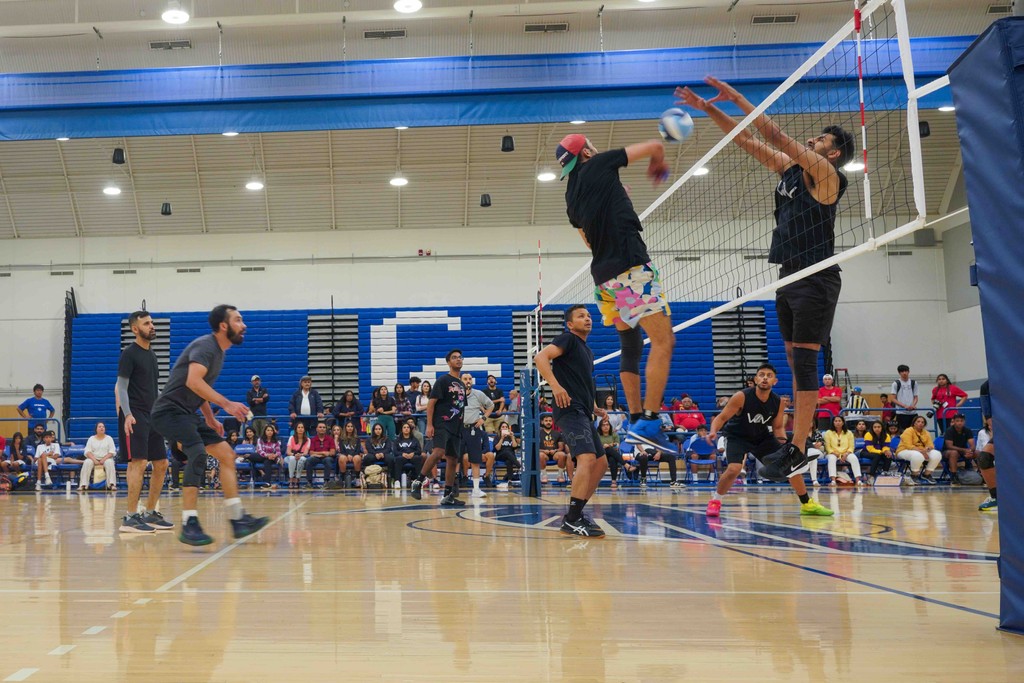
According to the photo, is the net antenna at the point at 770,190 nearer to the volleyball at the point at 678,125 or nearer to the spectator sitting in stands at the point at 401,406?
the spectator sitting in stands at the point at 401,406

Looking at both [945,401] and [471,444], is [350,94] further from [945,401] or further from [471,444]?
[945,401]

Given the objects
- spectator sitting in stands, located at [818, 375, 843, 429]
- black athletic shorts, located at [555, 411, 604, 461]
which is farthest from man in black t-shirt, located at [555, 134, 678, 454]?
spectator sitting in stands, located at [818, 375, 843, 429]

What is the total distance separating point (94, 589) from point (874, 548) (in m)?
4.69

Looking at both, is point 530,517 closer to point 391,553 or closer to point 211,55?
point 391,553

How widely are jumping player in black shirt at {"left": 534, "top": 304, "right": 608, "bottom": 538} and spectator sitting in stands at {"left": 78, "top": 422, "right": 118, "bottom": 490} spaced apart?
10461 millimetres

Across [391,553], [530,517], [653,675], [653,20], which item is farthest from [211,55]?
[653,675]

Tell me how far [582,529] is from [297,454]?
9.25m

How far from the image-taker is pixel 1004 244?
3066 mm

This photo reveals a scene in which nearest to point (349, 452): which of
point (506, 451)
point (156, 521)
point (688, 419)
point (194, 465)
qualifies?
point (506, 451)

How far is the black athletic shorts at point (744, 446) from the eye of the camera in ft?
27.6

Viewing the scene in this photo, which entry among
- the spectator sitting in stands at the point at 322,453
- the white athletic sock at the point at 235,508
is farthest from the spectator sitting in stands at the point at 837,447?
the white athletic sock at the point at 235,508

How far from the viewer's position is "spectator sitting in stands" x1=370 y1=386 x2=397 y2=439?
49.8ft

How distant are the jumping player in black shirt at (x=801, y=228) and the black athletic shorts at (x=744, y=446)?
2.87 metres

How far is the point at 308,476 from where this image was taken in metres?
14.5
